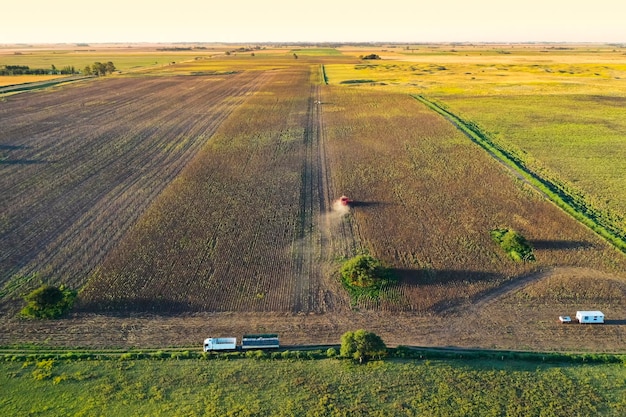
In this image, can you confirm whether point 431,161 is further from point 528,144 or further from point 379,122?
point 379,122

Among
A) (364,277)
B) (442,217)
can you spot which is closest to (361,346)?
(364,277)

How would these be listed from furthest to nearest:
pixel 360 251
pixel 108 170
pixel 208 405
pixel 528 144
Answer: pixel 528 144 → pixel 108 170 → pixel 360 251 → pixel 208 405

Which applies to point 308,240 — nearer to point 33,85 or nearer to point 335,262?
point 335,262

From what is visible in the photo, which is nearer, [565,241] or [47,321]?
[47,321]

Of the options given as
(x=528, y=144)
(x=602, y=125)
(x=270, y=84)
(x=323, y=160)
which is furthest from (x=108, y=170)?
(x=270, y=84)

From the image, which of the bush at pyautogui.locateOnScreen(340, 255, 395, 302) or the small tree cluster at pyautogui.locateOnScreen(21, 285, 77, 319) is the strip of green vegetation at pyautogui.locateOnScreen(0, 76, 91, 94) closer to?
the small tree cluster at pyautogui.locateOnScreen(21, 285, 77, 319)

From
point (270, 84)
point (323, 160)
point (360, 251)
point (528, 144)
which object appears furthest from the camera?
point (270, 84)
